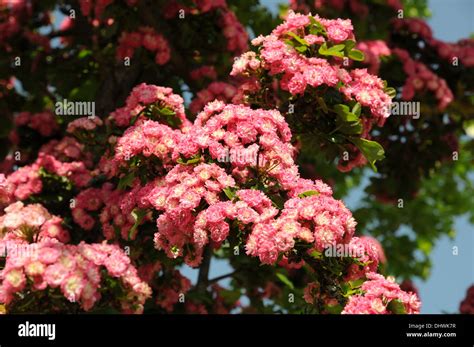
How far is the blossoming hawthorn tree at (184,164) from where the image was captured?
5.04 metres

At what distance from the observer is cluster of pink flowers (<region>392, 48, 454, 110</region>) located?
8758 mm

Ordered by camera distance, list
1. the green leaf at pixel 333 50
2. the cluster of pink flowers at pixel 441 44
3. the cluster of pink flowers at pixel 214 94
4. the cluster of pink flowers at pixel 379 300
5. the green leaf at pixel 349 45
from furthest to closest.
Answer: the cluster of pink flowers at pixel 441 44 → the cluster of pink flowers at pixel 214 94 → the green leaf at pixel 349 45 → the green leaf at pixel 333 50 → the cluster of pink flowers at pixel 379 300

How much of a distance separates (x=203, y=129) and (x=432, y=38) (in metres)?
5.34

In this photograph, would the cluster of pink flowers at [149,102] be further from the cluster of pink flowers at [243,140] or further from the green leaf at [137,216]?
the green leaf at [137,216]

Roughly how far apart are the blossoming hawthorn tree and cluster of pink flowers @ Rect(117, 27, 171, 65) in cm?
2

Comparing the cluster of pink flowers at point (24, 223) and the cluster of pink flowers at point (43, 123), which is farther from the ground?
the cluster of pink flowers at point (43, 123)

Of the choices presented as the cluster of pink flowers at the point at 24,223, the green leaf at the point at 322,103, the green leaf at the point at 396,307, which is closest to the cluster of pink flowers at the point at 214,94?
the green leaf at the point at 322,103

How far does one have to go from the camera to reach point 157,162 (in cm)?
594

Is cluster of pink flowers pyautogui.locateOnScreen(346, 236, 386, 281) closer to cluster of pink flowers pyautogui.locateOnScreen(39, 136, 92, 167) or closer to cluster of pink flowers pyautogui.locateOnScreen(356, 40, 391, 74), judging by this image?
cluster of pink flowers pyautogui.locateOnScreen(39, 136, 92, 167)

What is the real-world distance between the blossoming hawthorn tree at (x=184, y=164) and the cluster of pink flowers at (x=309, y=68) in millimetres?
13

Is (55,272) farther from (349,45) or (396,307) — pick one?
(349,45)

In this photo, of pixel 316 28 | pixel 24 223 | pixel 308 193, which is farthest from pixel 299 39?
pixel 24 223

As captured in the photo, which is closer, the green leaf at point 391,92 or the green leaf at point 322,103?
the green leaf at point 322,103

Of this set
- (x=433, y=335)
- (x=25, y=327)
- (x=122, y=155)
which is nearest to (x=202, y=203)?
(x=122, y=155)
